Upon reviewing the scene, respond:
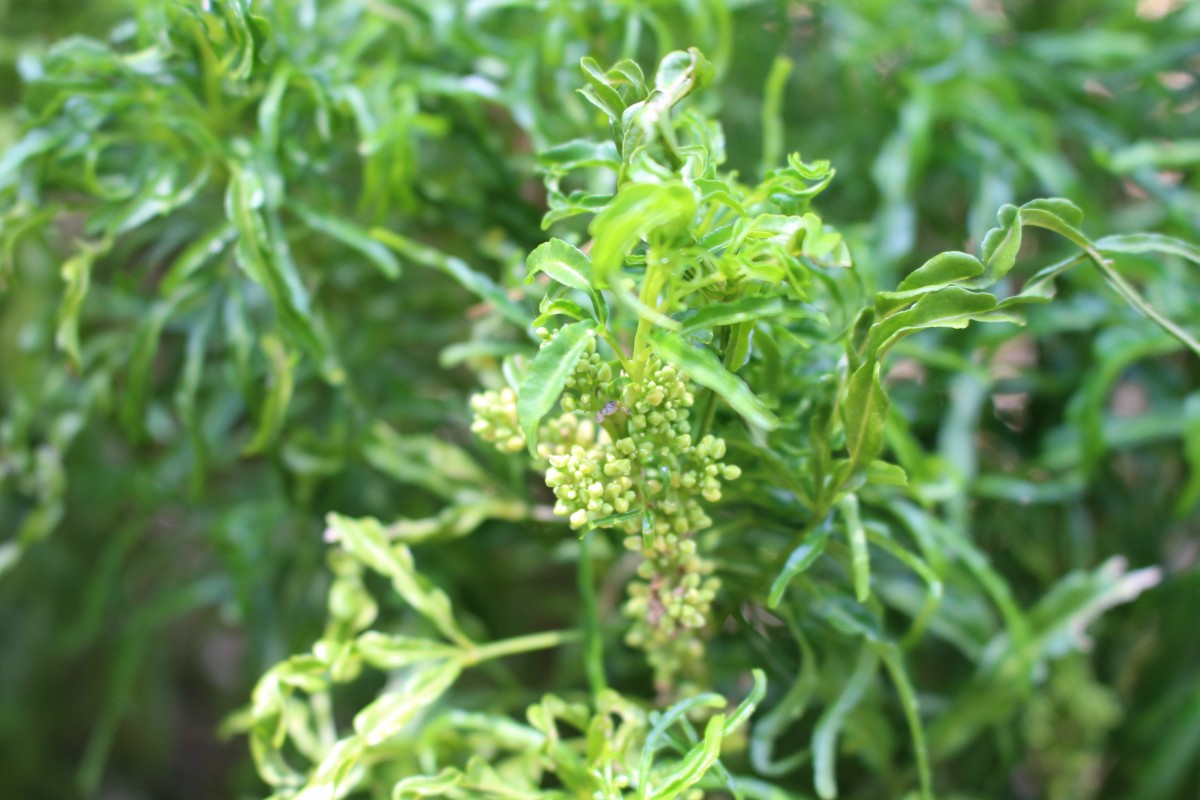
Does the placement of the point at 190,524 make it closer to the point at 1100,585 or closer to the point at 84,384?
the point at 84,384

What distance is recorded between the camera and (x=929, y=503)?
61 centimetres

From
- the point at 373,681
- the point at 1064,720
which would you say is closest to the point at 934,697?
the point at 1064,720

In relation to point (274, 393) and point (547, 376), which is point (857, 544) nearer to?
point (547, 376)

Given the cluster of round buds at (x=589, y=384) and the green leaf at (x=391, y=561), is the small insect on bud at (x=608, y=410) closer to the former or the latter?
the cluster of round buds at (x=589, y=384)

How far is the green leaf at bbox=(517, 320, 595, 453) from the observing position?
1.29 ft

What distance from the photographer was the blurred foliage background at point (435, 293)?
642 mm

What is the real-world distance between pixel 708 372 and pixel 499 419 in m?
0.16

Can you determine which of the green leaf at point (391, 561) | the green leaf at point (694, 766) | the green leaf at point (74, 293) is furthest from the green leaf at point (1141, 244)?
the green leaf at point (74, 293)

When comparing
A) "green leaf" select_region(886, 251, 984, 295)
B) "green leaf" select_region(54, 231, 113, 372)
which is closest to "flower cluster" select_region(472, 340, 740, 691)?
"green leaf" select_region(886, 251, 984, 295)

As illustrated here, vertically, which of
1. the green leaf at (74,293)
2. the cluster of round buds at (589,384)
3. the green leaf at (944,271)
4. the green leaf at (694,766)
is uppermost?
the green leaf at (944,271)

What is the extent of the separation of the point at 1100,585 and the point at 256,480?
0.71 m

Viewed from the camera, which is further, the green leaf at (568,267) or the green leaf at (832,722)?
the green leaf at (832,722)

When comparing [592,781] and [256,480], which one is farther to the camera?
[256,480]

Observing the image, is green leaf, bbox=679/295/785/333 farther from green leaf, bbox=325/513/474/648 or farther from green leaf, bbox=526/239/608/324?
green leaf, bbox=325/513/474/648
